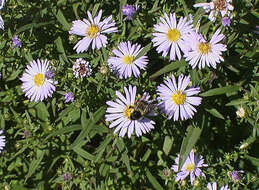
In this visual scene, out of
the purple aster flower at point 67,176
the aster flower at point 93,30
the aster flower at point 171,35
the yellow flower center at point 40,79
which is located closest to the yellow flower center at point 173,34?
the aster flower at point 171,35

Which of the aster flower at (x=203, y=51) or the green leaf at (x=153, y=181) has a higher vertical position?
the aster flower at (x=203, y=51)

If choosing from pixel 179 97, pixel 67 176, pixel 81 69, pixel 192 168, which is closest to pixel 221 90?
pixel 179 97

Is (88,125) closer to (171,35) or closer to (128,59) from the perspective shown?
(128,59)

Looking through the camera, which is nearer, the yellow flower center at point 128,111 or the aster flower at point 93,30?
the yellow flower center at point 128,111

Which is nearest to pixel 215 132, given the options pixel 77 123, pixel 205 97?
pixel 205 97

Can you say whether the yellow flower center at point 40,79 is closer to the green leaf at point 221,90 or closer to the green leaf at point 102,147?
the green leaf at point 102,147

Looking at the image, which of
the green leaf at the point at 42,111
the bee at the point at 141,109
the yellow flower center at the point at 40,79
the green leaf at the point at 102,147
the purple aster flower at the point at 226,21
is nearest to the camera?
the purple aster flower at the point at 226,21
